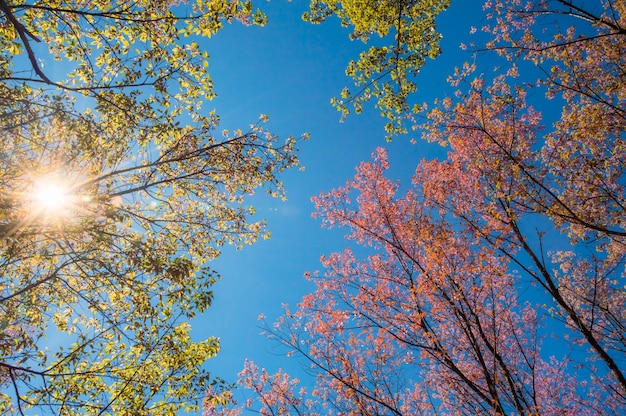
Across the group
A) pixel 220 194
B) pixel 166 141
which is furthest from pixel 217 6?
pixel 220 194

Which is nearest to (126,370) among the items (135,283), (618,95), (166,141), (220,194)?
(135,283)

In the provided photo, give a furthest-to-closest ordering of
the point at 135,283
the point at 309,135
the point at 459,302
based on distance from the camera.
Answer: the point at 309,135 → the point at 459,302 → the point at 135,283

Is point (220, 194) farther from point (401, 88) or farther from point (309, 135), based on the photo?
point (401, 88)

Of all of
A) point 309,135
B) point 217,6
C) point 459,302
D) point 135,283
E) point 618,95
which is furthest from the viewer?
point 309,135

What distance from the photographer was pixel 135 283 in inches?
250

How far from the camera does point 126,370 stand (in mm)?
6410

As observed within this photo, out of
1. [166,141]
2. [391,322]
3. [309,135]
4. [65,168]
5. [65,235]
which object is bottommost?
[391,322]

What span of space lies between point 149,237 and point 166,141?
2526mm

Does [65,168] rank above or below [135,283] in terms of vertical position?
above

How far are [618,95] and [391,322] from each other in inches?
316

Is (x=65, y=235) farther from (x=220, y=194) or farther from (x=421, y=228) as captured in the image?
(x=421, y=228)

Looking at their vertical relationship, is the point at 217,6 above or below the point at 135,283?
above

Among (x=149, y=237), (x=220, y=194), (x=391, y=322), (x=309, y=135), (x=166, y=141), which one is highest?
(x=309, y=135)

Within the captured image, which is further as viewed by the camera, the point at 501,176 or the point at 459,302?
the point at 501,176
